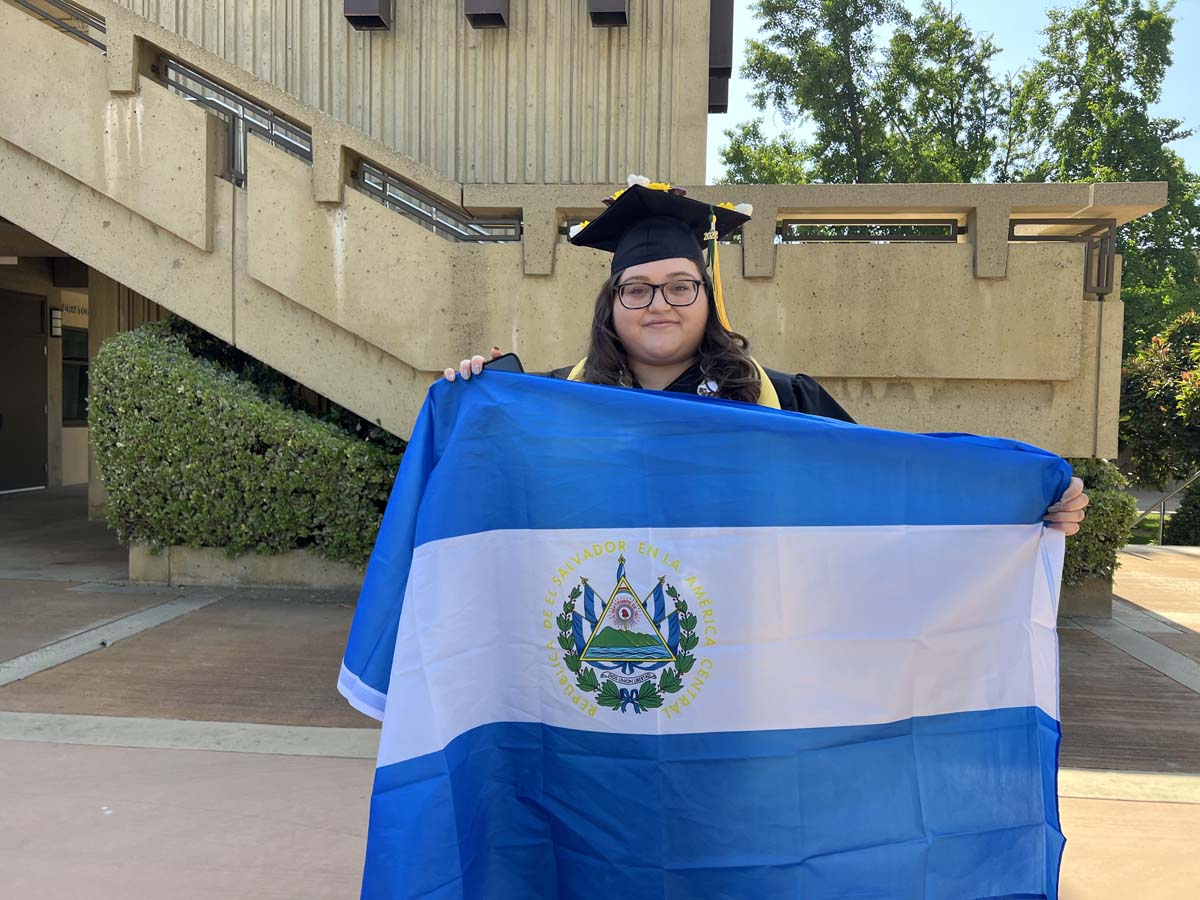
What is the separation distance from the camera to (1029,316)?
641 cm

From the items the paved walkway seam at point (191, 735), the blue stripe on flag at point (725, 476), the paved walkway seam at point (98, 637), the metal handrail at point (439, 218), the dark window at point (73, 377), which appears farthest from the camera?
the dark window at point (73, 377)

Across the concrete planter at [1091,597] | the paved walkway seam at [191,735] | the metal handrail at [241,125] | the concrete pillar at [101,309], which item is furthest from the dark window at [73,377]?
the concrete planter at [1091,597]

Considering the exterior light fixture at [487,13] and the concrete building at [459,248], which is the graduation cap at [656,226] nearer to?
the concrete building at [459,248]

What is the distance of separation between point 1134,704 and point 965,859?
340 centimetres

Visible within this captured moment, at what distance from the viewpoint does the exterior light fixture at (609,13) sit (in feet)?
26.7

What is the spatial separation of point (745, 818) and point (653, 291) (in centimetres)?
137

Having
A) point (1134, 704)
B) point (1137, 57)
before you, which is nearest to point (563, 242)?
point (1134, 704)

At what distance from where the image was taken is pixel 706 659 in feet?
7.32

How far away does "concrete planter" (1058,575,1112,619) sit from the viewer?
6914 mm

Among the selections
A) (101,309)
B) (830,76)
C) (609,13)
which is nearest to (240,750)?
(609,13)

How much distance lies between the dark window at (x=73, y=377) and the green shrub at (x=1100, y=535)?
47.9 feet

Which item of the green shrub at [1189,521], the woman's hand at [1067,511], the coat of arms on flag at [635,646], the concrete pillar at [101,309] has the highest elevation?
the concrete pillar at [101,309]

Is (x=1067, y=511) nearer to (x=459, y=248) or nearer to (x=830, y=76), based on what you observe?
(x=459, y=248)

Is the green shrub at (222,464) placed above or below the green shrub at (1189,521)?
above
